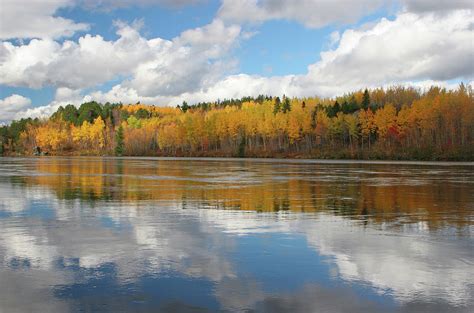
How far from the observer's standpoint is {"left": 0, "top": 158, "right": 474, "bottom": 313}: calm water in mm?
7449

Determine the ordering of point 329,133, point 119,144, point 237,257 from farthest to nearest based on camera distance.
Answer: point 119,144 → point 329,133 → point 237,257

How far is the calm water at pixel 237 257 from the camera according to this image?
293 inches

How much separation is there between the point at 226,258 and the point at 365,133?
109 m

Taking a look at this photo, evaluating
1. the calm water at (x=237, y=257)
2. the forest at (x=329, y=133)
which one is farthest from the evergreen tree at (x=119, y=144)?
the calm water at (x=237, y=257)

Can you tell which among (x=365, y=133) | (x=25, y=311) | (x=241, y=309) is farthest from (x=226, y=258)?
(x=365, y=133)

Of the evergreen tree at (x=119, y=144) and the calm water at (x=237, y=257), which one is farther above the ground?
the evergreen tree at (x=119, y=144)

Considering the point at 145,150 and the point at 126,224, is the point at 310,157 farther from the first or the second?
the point at 126,224

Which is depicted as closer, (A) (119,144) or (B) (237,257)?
(B) (237,257)

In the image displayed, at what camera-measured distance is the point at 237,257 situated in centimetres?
1034

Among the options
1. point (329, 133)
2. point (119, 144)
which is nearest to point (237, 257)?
point (329, 133)

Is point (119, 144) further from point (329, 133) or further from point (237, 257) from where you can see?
point (237, 257)

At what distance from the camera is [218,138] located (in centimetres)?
14462

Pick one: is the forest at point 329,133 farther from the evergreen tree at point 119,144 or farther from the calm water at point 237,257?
the calm water at point 237,257

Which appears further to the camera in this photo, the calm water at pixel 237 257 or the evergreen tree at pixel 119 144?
the evergreen tree at pixel 119 144
